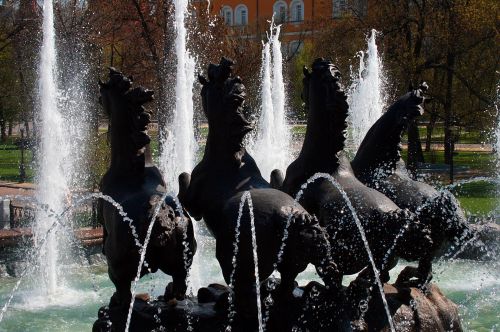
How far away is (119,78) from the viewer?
5.51m

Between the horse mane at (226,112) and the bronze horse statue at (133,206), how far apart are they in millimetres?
489

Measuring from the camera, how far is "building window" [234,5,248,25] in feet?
244

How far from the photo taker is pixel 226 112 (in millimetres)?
5160

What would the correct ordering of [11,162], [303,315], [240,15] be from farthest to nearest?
[240,15]
[11,162]
[303,315]

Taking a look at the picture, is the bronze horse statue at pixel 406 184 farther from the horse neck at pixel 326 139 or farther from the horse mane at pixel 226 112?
the horse mane at pixel 226 112

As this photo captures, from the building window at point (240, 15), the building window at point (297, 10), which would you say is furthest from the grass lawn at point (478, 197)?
the building window at point (240, 15)

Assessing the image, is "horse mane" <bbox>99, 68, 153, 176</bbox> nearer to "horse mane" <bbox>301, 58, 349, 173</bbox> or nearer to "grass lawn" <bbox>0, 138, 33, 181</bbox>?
"horse mane" <bbox>301, 58, 349, 173</bbox>

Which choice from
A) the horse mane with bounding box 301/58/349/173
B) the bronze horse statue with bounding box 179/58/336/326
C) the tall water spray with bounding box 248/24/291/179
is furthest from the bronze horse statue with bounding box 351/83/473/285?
the tall water spray with bounding box 248/24/291/179

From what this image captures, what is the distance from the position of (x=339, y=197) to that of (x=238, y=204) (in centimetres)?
80

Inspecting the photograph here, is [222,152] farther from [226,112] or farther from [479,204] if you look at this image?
[479,204]

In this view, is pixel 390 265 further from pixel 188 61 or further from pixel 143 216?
pixel 188 61

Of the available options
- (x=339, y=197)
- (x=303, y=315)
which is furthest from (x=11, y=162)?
(x=303, y=315)

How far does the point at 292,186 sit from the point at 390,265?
0.92 metres

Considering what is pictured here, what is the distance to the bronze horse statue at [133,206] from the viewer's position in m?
4.92
